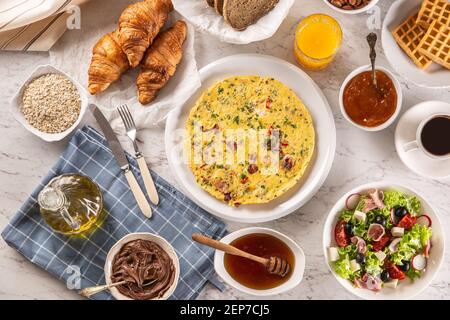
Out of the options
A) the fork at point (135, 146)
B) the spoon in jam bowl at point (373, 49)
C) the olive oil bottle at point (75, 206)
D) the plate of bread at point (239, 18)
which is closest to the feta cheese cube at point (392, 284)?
the spoon in jam bowl at point (373, 49)

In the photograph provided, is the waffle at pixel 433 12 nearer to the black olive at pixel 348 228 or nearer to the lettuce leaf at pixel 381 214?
the lettuce leaf at pixel 381 214

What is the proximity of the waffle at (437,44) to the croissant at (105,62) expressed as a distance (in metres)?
1.30

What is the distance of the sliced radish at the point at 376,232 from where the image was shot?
8.37 feet

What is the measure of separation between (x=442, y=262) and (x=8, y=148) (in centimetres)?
198

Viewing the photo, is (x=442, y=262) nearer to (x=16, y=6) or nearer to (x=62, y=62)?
(x=62, y=62)

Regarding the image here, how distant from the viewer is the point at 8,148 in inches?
107

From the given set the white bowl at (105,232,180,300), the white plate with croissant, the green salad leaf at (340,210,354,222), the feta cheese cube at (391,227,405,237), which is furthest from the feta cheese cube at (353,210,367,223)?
the white plate with croissant

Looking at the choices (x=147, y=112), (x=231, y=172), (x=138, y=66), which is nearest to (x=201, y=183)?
(x=231, y=172)

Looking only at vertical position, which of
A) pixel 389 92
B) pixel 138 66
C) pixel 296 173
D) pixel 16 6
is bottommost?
pixel 296 173

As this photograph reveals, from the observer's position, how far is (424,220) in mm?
2588

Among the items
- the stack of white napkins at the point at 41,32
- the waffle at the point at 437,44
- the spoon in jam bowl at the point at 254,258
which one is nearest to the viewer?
the spoon in jam bowl at the point at 254,258

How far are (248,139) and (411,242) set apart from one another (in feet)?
2.70

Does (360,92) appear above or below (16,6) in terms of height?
below

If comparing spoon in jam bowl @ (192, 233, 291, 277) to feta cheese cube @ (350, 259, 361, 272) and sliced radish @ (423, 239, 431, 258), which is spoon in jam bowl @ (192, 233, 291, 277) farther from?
sliced radish @ (423, 239, 431, 258)
